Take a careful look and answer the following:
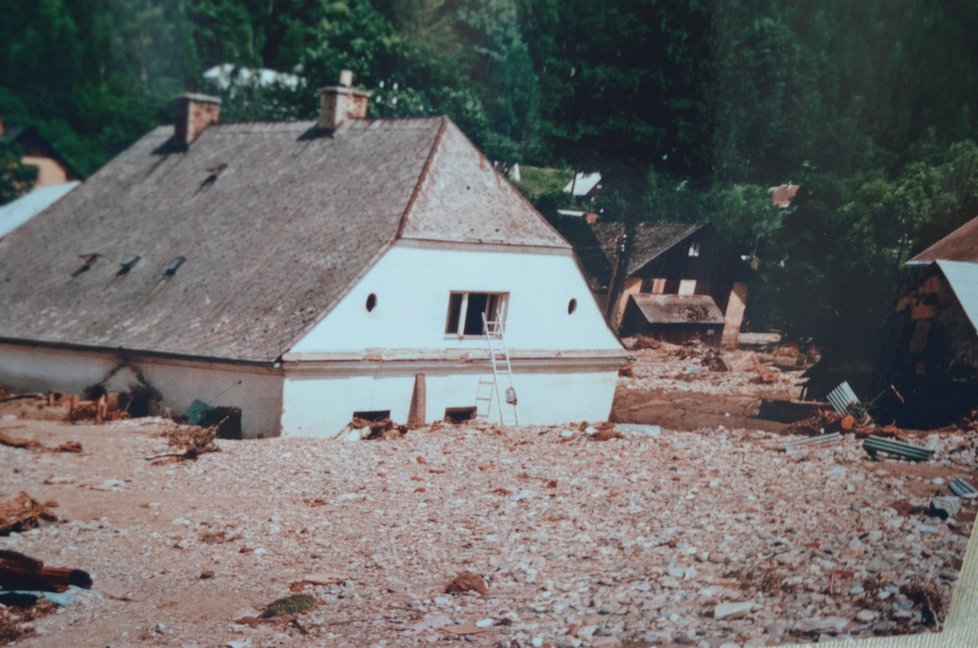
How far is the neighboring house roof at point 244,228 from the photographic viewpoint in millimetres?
4398

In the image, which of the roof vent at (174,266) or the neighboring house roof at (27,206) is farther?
the roof vent at (174,266)

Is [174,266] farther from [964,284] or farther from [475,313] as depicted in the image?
[964,284]

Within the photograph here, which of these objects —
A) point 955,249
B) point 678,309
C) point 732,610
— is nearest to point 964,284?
point 955,249

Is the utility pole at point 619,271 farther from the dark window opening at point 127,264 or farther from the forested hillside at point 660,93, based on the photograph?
the dark window opening at point 127,264

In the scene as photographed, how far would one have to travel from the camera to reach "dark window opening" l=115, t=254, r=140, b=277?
4.60 metres

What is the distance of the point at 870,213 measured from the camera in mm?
5715

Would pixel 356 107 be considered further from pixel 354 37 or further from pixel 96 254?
pixel 96 254

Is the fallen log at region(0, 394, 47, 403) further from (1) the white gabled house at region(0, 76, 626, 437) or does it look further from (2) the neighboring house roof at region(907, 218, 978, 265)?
(2) the neighboring house roof at region(907, 218, 978, 265)

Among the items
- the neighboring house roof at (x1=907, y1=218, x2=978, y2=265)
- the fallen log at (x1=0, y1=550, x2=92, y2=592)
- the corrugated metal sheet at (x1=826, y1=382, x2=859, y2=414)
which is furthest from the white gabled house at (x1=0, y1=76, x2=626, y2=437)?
the neighboring house roof at (x1=907, y1=218, x2=978, y2=265)

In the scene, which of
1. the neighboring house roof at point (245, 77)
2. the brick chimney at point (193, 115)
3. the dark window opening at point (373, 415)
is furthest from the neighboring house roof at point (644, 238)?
the brick chimney at point (193, 115)

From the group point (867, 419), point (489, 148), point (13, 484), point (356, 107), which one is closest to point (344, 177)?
point (356, 107)

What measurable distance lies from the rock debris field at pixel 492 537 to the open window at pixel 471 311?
0.51 metres

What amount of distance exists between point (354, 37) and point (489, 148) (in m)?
0.94

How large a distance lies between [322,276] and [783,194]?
8.39 ft
